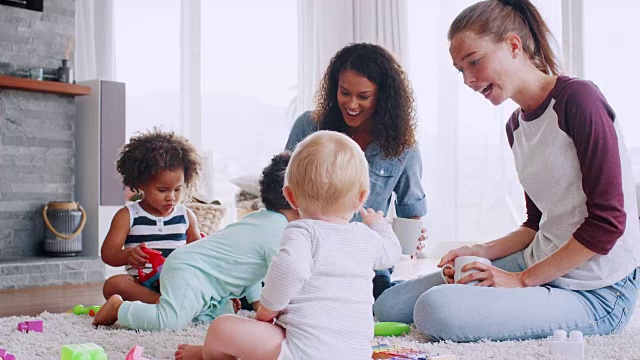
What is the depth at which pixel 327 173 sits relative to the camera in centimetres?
132

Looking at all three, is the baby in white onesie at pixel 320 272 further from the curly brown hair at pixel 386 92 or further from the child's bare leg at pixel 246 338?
the curly brown hair at pixel 386 92

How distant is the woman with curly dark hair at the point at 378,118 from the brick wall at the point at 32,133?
5.16 ft

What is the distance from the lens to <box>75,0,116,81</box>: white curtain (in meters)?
4.52

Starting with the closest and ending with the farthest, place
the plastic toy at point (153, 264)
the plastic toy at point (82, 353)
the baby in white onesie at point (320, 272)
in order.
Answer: the baby in white onesie at point (320, 272)
the plastic toy at point (82, 353)
the plastic toy at point (153, 264)

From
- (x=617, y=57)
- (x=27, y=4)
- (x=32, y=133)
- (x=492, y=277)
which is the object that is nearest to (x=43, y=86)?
(x=32, y=133)

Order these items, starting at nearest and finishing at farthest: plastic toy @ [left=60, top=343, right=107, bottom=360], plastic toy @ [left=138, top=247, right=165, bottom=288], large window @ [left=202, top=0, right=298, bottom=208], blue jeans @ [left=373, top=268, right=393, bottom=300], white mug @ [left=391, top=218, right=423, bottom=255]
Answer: plastic toy @ [left=60, top=343, right=107, bottom=360] < white mug @ [left=391, top=218, right=423, bottom=255] < plastic toy @ [left=138, top=247, right=165, bottom=288] < blue jeans @ [left=373, top=268, right=393, bottom=300] < large window @ [left=202, top=0, right=298, bottom=208]

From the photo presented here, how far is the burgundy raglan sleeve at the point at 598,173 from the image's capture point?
1711 mm

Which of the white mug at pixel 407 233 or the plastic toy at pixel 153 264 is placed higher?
the white mug at pixel 407 233

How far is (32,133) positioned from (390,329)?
228 cm

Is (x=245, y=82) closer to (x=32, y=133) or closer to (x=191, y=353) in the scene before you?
(x=32, y=133)

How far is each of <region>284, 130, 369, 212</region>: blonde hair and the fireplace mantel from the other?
247cm

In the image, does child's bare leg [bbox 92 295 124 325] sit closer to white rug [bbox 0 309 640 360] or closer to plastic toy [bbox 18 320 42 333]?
white rug [bbox 0 309 640 360]

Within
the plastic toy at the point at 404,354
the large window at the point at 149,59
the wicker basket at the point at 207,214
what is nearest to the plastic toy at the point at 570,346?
the plastic toy at the point at 404,354

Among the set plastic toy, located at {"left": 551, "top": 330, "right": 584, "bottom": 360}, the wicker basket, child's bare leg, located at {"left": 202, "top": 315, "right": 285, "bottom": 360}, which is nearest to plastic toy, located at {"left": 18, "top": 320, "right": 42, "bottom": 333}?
child's bare leg, located at {"left": 202, "top": 315, "right": 285, "bottom": 360}
